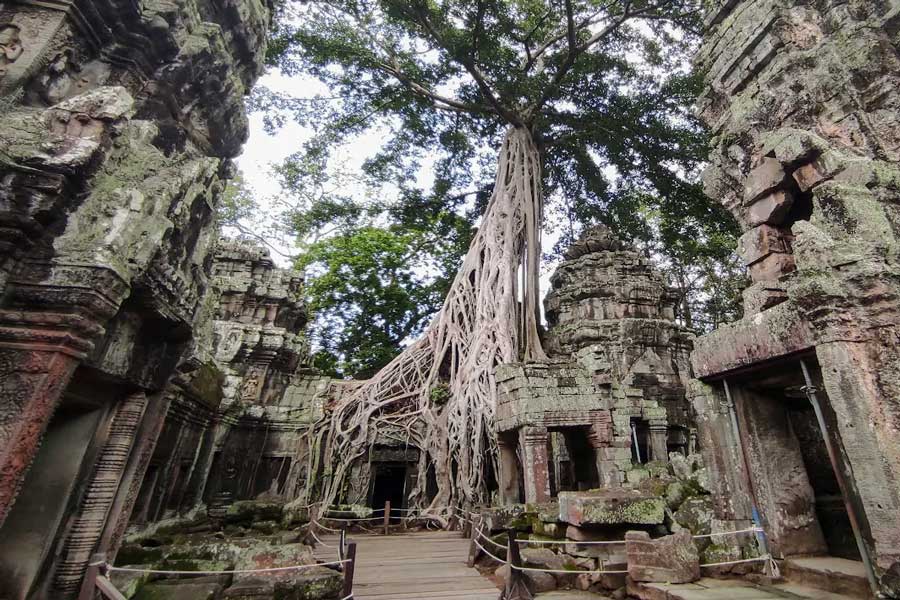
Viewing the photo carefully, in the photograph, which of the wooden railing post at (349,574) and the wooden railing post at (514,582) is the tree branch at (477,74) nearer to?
the wooden railing post at (514,582)

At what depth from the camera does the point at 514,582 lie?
330 centimetres

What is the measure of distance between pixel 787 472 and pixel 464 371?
5.34 meters

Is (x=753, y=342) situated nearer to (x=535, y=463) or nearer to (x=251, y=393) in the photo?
(x=535, y=463)

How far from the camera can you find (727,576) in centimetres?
296

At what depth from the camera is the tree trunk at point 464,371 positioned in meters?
7.46

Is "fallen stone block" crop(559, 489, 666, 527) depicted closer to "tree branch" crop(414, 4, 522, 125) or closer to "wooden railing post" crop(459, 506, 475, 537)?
"wooden railing post" crop(459, 506, 475, 537)

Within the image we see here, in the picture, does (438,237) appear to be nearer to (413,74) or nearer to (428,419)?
(413,74)

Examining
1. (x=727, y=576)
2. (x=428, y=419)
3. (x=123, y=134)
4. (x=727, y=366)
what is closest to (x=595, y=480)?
(x=428, y=419)

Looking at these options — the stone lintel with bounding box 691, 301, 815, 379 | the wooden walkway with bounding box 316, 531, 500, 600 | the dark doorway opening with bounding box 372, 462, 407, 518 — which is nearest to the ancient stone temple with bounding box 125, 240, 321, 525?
the wooden walkway with bounding box 316, 531, 500, 600


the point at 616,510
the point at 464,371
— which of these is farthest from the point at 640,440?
the point at 616,510

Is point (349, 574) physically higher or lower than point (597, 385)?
lower

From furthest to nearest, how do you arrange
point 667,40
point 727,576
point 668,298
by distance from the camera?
point 668,298, point 667,40, point 727,576

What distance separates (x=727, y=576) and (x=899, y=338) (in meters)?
1.87

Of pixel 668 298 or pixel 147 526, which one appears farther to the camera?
pixel 668 298
